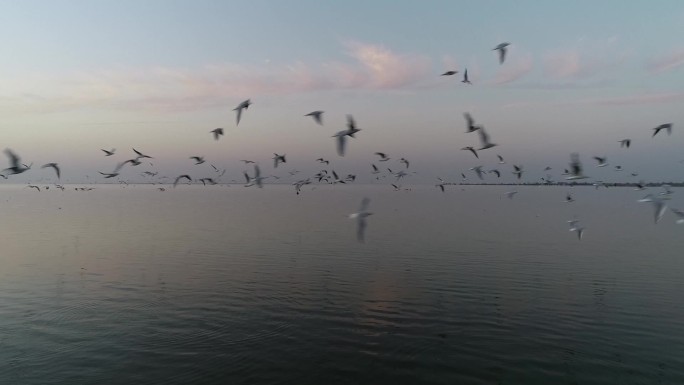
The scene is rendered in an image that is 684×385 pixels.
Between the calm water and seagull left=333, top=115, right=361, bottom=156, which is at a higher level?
seagull left=333, top=115, right=361, bottom=156

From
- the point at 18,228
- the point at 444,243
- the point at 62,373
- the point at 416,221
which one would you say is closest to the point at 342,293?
the point at 62,373

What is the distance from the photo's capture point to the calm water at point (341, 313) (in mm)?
18000

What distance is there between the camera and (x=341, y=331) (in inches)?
875

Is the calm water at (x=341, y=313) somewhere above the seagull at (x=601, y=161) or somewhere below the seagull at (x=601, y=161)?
below

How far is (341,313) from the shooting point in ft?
82.6

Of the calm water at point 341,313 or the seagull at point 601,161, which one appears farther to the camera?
the seagull at point 601,161

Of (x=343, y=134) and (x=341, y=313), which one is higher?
(x=343, y=134)

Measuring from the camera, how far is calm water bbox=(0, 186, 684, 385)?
59.1 ft

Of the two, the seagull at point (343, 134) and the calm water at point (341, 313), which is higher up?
the seagull at point (343, 134)

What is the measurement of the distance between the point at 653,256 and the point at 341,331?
3635 cm

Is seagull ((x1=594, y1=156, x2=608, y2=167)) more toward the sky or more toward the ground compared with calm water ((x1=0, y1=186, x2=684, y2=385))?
more toward the sky

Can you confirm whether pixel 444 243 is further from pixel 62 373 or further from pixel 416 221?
pixel 62 373

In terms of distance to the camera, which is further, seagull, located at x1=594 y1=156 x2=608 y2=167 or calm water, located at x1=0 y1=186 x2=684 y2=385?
seagull, located at x1=594 y1=156 x2=608 y2=167

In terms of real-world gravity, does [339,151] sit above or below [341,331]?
above
